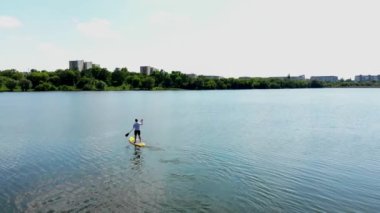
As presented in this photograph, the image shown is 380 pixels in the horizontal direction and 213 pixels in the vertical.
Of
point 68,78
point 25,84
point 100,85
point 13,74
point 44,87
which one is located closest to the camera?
point 25,84

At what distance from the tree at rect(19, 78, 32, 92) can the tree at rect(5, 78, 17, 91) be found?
3.71 metres

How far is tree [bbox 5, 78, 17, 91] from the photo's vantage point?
556 ft

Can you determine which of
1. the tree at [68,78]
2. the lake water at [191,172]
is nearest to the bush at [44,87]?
the tree at [68,78]

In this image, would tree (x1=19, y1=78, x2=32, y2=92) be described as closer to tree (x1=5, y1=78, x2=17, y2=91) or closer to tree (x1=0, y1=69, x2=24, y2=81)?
tree (x1=5, y1=78, x2=17, y2=91)

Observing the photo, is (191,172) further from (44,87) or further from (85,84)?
(44,87)

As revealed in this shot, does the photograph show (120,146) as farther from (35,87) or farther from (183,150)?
(35,87)

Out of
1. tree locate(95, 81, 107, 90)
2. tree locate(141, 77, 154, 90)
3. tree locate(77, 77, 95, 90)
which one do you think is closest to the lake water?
tree locate(77, 77, 95, 90)

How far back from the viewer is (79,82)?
183250 millimetres

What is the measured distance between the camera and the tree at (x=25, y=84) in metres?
169

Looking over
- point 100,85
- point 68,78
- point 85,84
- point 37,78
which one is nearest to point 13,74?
point 37,78

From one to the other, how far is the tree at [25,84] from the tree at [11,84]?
12.2ft

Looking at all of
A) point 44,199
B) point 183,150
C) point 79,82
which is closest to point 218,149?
point 183,150

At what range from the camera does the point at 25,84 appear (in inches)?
6683

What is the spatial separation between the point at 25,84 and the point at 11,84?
7221 mm
